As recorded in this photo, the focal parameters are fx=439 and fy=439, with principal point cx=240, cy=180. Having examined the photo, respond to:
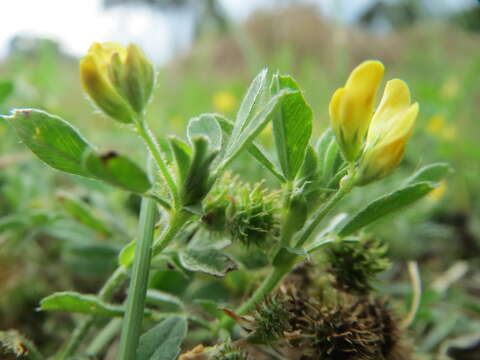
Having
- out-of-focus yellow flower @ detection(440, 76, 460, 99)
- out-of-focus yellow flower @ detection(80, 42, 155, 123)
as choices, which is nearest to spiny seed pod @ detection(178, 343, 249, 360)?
out-of-focus yellow flower @ detection(80, 42, 155, 123)

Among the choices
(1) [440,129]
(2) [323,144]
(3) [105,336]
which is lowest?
(3) [105,336]

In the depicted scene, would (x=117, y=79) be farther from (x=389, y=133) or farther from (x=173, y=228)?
(x=389, y=133)

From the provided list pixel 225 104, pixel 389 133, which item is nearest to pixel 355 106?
pixel 389 133

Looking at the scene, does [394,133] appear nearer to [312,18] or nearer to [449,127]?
[449,127]

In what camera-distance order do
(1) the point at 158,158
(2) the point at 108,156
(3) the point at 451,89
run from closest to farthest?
(2) the point at 108,156
(1) the point at 158,158
(3) the point at 451,89

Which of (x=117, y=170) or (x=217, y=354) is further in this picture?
(x=217, y=354)

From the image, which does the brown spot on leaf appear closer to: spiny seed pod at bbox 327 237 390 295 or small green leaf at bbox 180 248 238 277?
small green leaf at bbox 180 248 238 277

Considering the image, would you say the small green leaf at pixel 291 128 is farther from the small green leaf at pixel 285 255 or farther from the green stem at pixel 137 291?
the green stem at pixel 137 291
